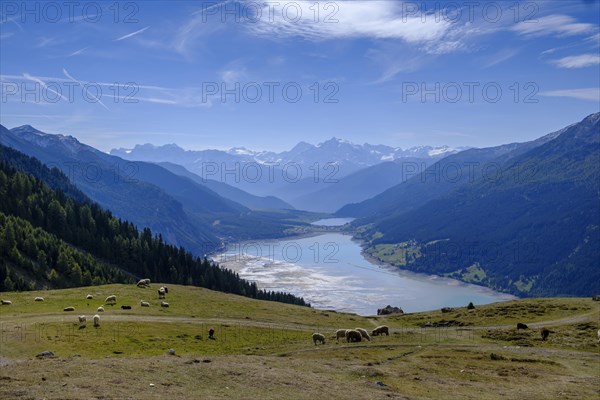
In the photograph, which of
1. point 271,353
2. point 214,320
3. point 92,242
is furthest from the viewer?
point 92,242

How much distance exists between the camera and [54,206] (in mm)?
176125

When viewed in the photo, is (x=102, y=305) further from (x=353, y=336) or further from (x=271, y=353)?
(x=353, y=336)

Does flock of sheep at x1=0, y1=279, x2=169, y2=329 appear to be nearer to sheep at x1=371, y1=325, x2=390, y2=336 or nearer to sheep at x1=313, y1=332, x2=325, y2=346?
sheep at x1=313, y1=332, x2=325, y2=346

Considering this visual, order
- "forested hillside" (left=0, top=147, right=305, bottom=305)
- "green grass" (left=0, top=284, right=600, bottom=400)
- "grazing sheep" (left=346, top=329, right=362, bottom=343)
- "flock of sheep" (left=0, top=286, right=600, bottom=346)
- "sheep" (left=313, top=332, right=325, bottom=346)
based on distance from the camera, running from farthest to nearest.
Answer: "forested hillside" (left=0, top=147, right=305, bottom=305) < "grazing sheep" (left=346, top=329, right=362, bottom=343) < "sheep" (left=313, top=332, right=325, bottom=346) < "flock of sheep" (left=0, top=286, right=600, bottom=346) < "green grass" (left=0, top=284, right=600, bottom=400)

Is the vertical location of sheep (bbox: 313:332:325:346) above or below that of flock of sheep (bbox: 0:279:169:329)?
below

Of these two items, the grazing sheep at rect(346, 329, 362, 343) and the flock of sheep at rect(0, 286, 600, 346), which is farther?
the grazing sheep at rect(346, 329, 362, 343)

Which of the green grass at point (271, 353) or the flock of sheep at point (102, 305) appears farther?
the flock of sheep at point (102, 305)

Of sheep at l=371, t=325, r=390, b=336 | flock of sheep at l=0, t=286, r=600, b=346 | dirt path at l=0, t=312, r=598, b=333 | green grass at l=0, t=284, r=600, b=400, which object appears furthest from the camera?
sheep at l=371, t=325, r=390, b=336

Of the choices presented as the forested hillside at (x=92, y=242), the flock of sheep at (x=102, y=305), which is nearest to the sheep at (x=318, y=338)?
the flock of sheep at (x=102, y=305)

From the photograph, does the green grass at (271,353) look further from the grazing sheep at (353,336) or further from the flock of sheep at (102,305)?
the grazing sheep at (353,336)

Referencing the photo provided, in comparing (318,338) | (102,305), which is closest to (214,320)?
(102,305)

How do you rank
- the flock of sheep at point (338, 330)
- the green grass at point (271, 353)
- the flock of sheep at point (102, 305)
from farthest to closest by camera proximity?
the flock of sheep at point (338, 330)
the flock of sheep at point (102, 305)
the green grass at point (271, 353)

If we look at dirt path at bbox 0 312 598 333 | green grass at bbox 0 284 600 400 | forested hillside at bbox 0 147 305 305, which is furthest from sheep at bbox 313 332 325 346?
forested hillside at bbox 0 147 305 305

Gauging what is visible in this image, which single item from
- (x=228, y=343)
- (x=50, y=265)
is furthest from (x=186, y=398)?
(x=50, y=265)
